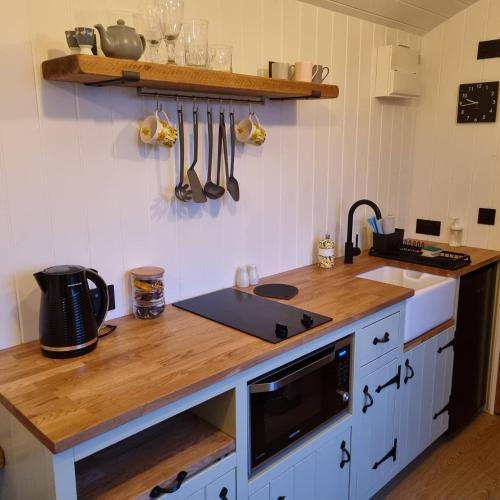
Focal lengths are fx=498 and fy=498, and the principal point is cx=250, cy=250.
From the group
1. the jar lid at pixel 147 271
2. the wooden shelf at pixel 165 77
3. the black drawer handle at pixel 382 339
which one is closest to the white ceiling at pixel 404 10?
the wooden shelf at pixel 165 77

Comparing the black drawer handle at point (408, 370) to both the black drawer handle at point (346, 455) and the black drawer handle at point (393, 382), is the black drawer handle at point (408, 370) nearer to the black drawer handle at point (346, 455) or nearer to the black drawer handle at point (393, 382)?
the black drawer handle at point (393, 382)

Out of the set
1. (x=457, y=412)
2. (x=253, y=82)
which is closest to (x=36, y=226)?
(x=253, y=82)

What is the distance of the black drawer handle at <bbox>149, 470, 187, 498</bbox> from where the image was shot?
1244 mm

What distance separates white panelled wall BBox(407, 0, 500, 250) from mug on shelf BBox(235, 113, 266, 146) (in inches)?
55.8

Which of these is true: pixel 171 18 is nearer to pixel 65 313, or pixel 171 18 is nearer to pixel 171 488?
pixel 65 313

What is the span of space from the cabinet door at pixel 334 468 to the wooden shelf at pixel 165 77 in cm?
131

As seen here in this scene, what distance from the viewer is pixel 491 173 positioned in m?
2.77

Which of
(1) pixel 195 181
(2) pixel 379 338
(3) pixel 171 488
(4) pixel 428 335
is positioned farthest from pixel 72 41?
(4) pixel 428 335

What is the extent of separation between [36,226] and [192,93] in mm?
755

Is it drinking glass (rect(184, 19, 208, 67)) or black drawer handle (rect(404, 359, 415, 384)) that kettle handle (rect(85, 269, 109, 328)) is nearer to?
drinking glass (rect(184, 19, 208, 67))

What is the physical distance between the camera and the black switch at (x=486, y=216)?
9.13ft

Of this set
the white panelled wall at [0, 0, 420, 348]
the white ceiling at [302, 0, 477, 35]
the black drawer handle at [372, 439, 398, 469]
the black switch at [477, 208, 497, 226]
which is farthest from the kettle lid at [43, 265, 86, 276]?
the black switch at [477, 208, 497, 226]

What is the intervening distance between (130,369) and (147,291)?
16.2 inches

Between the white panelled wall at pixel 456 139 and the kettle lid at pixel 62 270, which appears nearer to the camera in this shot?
the kettle lid at pixel 62 270
